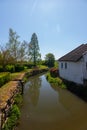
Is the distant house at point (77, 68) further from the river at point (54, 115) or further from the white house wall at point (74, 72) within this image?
the river at point (54, 115)

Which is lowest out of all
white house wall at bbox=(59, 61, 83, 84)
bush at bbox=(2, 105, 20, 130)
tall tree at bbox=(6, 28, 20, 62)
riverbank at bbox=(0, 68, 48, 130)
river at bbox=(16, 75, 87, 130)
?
river at bbox=(16, 75, 87, 130)

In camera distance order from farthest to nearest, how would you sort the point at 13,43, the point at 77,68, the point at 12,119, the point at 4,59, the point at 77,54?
the point at 13,43 < the point at 4,59 < the point at 77,54 < the point at 77,68 < the point at 12,119

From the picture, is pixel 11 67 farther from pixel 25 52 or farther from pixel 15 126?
pixel 15 126

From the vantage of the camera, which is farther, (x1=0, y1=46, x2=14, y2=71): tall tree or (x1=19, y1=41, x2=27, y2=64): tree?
(x1=19, y1=41, x2=27, y2=64): tree

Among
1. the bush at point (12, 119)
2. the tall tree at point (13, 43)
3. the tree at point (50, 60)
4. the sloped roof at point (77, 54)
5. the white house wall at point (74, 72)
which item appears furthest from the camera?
the tree at point (50, 60)

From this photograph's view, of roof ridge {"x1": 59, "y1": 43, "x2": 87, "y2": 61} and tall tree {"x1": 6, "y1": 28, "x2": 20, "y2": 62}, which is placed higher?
tall tree {"x1": 6, "y1": 28, "x2": 20, "y2": 62}

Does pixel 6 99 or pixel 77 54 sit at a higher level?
pixel 77 54

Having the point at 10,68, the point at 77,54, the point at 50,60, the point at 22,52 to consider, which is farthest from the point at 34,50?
the point at 77,54

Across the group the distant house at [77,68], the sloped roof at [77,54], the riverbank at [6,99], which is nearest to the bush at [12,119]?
the riverbank at [6,99]

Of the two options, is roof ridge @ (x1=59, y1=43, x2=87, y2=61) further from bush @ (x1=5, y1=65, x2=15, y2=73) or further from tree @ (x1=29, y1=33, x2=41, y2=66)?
tree @ (x1=29, y1=33, x2=41, y2=66)

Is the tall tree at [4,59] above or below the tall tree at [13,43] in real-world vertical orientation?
below

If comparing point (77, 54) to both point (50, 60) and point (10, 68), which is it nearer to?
point (10, 68)

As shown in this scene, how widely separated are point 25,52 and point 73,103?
91.6 feet

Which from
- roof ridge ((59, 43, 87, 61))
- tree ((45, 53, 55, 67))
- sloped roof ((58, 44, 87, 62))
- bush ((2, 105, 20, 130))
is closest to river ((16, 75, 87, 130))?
bush ((2, 105, 20, 130))
